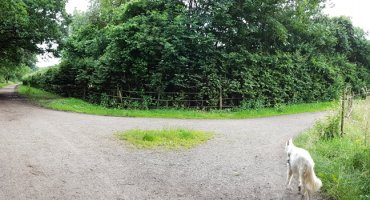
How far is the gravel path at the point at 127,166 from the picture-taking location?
19.6ft

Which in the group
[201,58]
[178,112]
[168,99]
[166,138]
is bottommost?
[166,138]

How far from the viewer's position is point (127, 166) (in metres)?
7.62

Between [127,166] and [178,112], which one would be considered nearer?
[127,166]

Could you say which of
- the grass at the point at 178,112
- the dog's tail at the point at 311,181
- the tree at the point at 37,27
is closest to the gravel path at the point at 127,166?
the dog's tail at the point at 311,181

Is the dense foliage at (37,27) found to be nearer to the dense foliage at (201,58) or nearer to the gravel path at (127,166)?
the dense foliage at (201,58)

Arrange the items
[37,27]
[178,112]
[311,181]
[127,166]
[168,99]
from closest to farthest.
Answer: [311,181], [127,166], [178,112], [168,99], [37,27]

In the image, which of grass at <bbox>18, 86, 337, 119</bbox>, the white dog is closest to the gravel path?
the white dog

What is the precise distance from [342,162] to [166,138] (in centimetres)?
552

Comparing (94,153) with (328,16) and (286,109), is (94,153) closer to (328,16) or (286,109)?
(286,109)

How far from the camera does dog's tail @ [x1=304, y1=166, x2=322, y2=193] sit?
558 cm

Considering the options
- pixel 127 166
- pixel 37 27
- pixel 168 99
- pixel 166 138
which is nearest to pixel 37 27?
pixel 37 27

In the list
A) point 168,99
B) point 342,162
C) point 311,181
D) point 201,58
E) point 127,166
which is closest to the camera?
point 311,181

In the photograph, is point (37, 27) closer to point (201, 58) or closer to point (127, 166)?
point (201, 58)

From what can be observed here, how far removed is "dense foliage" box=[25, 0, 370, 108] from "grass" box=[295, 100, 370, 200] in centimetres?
932
